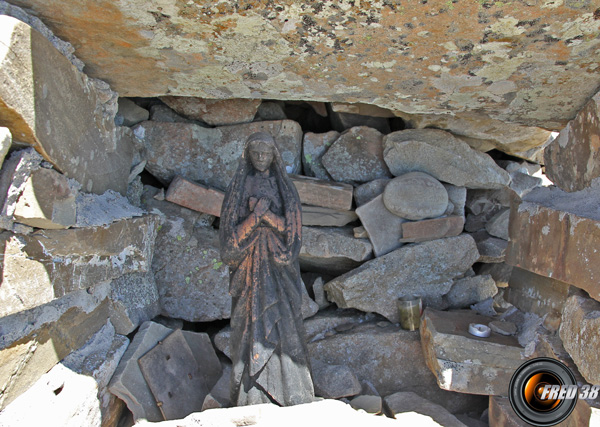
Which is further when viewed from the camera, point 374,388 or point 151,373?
point 374,388

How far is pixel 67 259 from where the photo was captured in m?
2.30

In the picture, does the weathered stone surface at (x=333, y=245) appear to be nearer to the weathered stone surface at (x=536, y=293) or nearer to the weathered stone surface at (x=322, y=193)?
the weathered stone surface at (x=322, y=193)

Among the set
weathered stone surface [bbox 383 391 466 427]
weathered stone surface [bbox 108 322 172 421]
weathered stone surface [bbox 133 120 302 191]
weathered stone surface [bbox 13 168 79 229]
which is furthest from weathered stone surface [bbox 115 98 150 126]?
weathered stone surface [bbox 383 391 466 427]

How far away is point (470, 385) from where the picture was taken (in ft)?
8.89

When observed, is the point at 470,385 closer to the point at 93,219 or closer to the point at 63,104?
the point at 93,219

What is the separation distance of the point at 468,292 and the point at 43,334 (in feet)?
9.14

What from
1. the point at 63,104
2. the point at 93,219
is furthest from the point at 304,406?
the point at 63,104

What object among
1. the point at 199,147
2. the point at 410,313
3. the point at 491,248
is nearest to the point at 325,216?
the point at 410,313

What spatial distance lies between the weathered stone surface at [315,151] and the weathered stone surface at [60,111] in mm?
1326

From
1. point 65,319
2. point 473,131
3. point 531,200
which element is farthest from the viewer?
point 473,131

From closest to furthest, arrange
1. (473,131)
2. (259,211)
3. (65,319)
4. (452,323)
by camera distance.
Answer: (259,211)
(65,319)
(452,323)
(473,131)

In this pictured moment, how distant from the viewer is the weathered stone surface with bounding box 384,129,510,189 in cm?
337

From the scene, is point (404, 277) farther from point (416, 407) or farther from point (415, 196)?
point (416, 407)

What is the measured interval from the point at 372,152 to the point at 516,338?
1.64 metres
